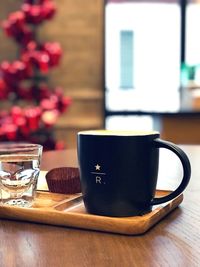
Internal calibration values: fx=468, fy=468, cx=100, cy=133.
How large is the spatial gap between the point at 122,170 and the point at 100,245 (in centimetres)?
11

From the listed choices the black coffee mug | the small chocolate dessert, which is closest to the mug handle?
the black coffee mug

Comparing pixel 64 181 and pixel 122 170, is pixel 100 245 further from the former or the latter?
pixel 64 181

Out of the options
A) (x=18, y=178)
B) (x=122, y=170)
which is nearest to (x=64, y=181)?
(x=18, y=178)

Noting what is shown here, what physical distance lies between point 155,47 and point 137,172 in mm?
3267

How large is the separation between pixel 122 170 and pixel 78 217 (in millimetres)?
85

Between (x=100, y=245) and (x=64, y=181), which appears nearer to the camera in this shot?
(x=100, y=245)

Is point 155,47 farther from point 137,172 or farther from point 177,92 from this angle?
point 137,172

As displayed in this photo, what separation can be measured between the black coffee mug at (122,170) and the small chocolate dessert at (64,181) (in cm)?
13

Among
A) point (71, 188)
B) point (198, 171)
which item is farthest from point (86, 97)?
point (71, 188)

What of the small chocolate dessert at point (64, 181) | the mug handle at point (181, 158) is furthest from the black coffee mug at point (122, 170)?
the small chocolate dessert at point (64, 181)

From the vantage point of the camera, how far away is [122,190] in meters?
0.62

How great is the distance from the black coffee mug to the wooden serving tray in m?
0.02

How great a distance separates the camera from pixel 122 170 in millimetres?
618

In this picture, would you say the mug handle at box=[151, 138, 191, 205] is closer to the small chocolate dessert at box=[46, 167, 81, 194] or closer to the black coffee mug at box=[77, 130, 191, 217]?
the black coffee mug at box=[77, 130, 191, 217]
